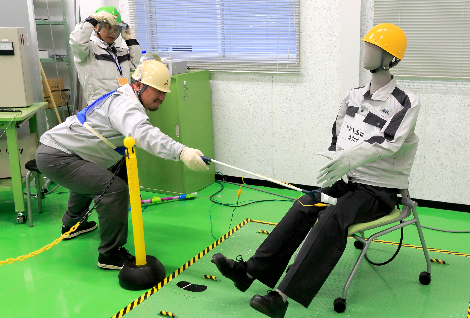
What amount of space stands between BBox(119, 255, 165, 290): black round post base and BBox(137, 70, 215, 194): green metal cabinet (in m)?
1.52

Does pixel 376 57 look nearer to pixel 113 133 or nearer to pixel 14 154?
pixel 113 133

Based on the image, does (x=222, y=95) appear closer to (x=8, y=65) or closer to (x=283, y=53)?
(x=283, y=53)

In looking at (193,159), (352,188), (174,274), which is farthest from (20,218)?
(352,188)

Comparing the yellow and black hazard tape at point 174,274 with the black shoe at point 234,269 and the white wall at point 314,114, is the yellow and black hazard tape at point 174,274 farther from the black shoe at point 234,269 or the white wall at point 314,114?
the white wall at point 314,114

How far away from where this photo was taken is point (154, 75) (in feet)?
8.41

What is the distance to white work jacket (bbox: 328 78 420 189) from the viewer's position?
2258 mm

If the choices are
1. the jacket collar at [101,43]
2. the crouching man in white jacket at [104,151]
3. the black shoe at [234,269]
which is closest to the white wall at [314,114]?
the jacket collar at [101,43]

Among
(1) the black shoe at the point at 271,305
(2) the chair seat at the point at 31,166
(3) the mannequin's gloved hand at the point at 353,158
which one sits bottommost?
(1) the black shoe at the point at 271,305

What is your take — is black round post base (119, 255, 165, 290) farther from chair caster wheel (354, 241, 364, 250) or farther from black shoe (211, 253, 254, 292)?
chair caster wheel (354, 241, 364, 250)

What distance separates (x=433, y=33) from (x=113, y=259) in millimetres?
2754

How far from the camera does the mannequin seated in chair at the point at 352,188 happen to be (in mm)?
2141

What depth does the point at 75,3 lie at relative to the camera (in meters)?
4.62

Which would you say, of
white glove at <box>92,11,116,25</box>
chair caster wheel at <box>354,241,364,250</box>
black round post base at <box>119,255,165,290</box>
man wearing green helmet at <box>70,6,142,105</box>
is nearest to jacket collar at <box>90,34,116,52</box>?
man wearing green helmet at <box>70,6,142,105</box>

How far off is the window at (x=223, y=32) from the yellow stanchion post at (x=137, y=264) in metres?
2.01
